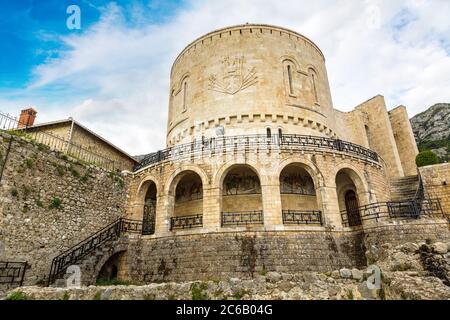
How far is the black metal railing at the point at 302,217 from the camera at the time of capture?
12.6 metres

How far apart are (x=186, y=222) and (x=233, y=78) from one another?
414 inches

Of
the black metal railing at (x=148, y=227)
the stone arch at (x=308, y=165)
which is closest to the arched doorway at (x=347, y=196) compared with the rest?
the stone arch at (x=308, y=165)

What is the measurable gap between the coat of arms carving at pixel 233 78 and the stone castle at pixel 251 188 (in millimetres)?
79

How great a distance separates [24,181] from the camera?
1061cm

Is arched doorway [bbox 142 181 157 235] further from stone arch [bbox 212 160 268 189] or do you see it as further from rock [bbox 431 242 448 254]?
rock [bbox 431 242 448 254]

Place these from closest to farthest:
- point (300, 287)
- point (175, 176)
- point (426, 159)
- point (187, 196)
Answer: point (300, 287), point (175, 176), point (187, 196), point (426, 159)

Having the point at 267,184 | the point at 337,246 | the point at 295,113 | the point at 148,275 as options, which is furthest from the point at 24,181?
the point at 295,113

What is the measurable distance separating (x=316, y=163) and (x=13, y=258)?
44.6 feet

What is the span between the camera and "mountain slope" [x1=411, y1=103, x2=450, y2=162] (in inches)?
1444

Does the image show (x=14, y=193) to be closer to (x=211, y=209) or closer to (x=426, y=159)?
(x=211, y=209)

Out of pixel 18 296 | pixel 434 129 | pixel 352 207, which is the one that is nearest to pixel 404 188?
pixel 352 207

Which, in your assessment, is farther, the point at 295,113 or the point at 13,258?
the point at 295,113

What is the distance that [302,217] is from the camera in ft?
42.6

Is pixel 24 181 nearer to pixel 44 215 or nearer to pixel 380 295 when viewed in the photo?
pixel 44 215
